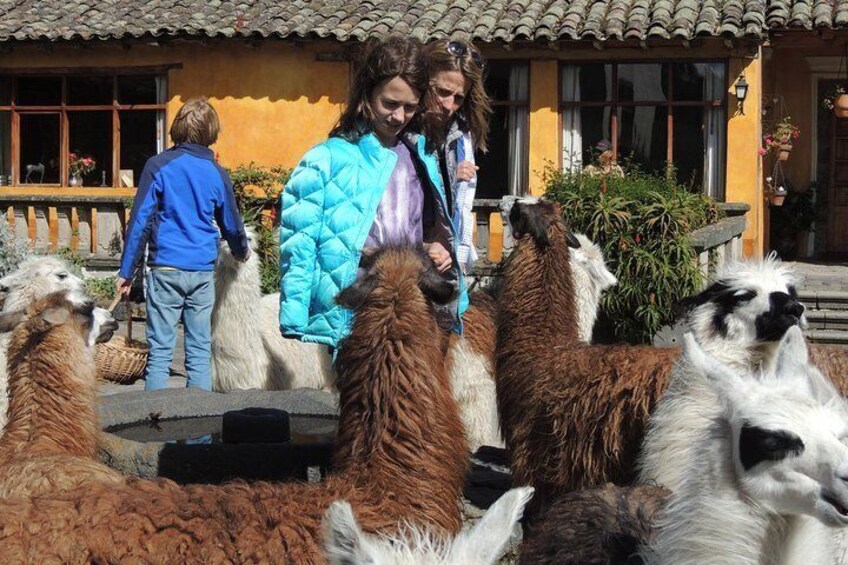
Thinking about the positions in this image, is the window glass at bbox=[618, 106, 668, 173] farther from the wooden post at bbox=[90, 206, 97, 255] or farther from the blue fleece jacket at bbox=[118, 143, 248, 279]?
the blue fleece jacket at bbox=[118, 143, 248, 279]

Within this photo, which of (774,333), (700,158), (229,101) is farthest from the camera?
(229,101)

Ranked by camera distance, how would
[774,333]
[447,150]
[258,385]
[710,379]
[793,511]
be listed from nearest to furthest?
[793,511] → [710,379] → [447,150] → [774,333] → [258,385]

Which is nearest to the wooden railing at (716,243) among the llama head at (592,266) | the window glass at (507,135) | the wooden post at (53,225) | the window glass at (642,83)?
the llama head at (592,266)

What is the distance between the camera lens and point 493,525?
2320mm

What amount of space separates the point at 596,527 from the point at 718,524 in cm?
84

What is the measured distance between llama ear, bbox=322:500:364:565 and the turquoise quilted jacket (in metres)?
1.61

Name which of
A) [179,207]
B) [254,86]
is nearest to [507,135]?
[254,86]

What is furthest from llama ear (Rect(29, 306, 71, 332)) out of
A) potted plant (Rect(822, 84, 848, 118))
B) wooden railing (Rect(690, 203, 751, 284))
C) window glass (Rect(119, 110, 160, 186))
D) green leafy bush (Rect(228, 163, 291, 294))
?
potted plant (Rect(822, 84, 848, 118))

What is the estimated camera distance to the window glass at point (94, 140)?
61.7 feet

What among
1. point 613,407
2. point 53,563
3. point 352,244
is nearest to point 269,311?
point 613,407

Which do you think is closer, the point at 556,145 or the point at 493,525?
the point at 493,525

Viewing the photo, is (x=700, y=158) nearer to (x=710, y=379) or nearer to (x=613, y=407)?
(x=613, y=407)

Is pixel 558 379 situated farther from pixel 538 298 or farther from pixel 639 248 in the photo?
pixel 639 248

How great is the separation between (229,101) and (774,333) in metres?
14.1
